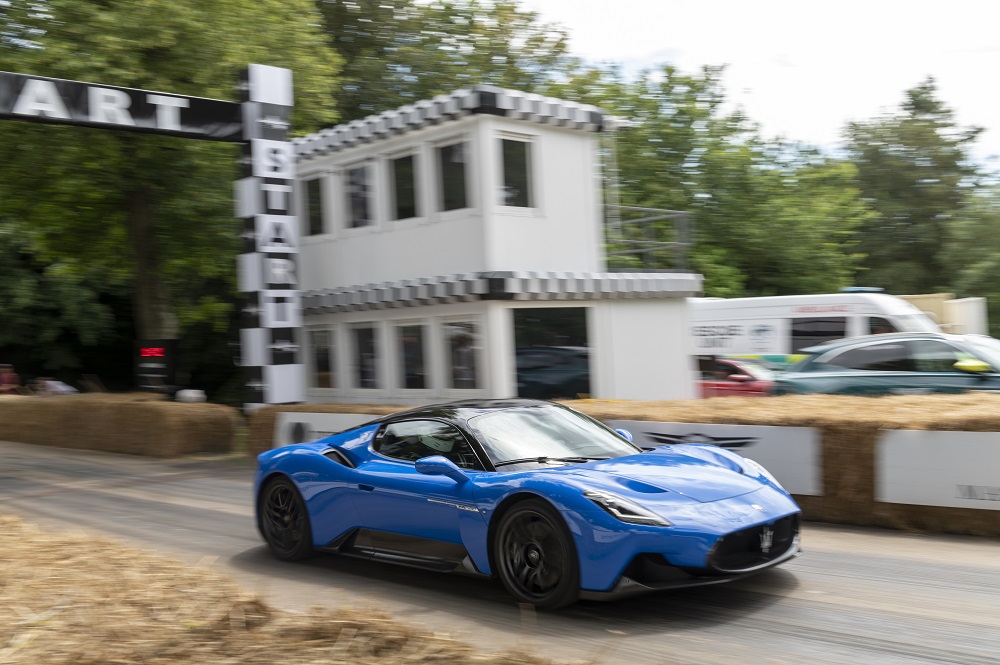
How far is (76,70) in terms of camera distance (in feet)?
61.0

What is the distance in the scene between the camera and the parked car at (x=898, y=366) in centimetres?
1282

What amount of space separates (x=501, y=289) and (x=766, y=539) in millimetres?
9627

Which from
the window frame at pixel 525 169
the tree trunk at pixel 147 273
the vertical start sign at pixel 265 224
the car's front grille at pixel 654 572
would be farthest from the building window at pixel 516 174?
the car's front grille at pixel 654 572

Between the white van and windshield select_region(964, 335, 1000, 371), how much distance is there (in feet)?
17.2

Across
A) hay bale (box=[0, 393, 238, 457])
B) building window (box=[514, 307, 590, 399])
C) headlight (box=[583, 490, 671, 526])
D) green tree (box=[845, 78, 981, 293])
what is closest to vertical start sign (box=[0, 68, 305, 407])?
hay bale (box=[0, 393, 238, 457])

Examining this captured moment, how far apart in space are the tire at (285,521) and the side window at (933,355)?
9006 mm

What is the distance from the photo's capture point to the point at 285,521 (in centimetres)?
825

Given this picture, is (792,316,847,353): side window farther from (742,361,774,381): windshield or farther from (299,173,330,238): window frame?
(299,173,330,238): window frame

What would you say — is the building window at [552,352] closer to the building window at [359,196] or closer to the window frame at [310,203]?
the building window at [359,196]

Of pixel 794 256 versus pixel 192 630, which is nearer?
pixel 192 630

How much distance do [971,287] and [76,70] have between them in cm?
3539

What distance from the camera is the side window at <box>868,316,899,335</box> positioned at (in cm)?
1874

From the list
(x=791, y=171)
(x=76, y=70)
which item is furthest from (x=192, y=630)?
(x=791, y=171)

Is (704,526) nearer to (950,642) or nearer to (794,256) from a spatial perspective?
(950,642)
